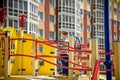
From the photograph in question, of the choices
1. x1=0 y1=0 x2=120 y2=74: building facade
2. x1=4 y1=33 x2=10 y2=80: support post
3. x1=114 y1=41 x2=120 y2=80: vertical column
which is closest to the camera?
x1=114 y1=41 x2=120 y2=80: vertical column

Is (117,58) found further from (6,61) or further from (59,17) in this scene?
(59,17)

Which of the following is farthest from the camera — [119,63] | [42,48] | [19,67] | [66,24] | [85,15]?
[85,15]

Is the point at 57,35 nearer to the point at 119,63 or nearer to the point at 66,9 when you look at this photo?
the point at 66,9

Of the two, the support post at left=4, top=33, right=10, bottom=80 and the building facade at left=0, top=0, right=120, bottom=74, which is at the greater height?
the building facade at left=0, top=0, right=120, bottom=74

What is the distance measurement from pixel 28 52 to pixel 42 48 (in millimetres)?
1314

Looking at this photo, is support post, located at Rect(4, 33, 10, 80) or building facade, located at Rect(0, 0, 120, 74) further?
building facade, located at Rect(0, 0, 120, 74)

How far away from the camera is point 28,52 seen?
12625 mm

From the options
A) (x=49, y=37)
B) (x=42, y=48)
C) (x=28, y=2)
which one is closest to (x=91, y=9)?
(x=49, y=37)

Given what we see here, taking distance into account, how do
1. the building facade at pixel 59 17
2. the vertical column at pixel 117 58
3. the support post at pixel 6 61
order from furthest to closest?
the building facade at pixel 59 17, the support post at pixel 6 61, the vertical column at pixel 117 58

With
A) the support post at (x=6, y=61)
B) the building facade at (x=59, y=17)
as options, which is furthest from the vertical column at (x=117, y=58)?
the building facade at (x=59, y=17)

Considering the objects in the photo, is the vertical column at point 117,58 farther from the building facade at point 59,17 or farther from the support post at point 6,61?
the building facade at point 59,17

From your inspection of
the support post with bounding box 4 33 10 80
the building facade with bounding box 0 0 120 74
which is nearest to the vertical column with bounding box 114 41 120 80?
the support post with bounding box 4 33 10 80

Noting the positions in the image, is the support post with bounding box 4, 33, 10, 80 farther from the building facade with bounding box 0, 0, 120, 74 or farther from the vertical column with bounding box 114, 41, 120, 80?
the building facade with bounding box 0, 0, 120, 74

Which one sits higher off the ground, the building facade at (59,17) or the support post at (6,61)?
the building facade at (59,17)
